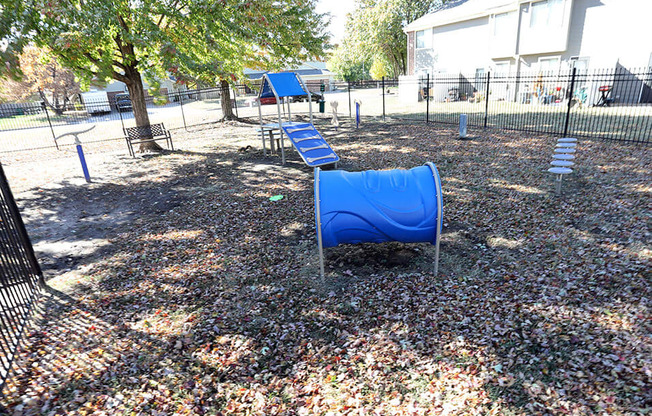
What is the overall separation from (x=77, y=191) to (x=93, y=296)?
Result: 678cm

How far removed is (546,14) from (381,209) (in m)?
25.3

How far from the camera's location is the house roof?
2519 centimetres

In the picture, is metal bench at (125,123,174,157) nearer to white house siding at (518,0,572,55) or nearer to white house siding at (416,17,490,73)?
white house siding at (518,0,572,55)

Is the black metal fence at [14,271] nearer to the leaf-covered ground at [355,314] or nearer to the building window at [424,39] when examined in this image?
the leaf-covered ground at [355,314]

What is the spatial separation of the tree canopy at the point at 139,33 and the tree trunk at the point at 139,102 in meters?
0.04

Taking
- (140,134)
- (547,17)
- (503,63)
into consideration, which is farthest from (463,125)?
(503,63)

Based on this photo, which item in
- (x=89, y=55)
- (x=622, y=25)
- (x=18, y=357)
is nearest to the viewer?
(x=18, y=357)

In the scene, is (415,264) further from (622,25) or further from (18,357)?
(622,25)

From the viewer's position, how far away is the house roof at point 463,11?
25.2m

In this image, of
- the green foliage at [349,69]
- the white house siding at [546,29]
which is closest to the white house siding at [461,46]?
the white house siding at [546,29]

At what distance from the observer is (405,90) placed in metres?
32.8

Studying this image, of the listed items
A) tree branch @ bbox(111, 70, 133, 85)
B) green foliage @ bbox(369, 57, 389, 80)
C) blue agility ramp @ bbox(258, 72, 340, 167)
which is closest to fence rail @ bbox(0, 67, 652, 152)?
tree branch @ bbox(111, 70, 133, 85)

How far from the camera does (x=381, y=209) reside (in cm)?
512

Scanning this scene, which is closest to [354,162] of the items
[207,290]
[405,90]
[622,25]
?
[207,290]
